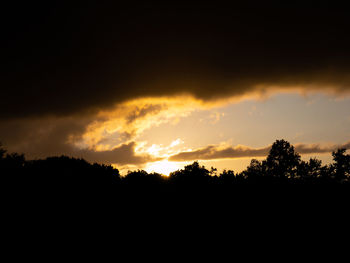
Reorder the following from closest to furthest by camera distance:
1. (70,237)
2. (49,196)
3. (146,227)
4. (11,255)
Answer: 1. (11,255)
2. (70,237)
3. (146,227)
4. (49,196)

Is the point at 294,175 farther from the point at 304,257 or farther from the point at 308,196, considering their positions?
the point at 304,257

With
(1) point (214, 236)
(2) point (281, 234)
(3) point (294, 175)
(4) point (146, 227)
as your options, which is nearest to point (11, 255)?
(4) point (146, 227)

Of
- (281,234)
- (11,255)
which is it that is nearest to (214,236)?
(281,234)

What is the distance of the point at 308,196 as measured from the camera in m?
27.3

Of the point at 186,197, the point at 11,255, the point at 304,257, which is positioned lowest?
the point at 304,257

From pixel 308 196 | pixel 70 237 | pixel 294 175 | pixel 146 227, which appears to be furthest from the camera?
pixel 294 175

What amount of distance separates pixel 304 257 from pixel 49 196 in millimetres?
20345

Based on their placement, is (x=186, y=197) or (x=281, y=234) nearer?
(x=281, y=234)

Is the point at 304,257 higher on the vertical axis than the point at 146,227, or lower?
lower

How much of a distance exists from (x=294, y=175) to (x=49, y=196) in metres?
66.1

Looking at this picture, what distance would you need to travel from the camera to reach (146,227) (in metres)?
23.4

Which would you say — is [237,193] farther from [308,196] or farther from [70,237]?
[70,237]

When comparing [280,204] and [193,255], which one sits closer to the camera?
[193,255]

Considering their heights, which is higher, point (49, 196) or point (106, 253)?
point (49, 196)
